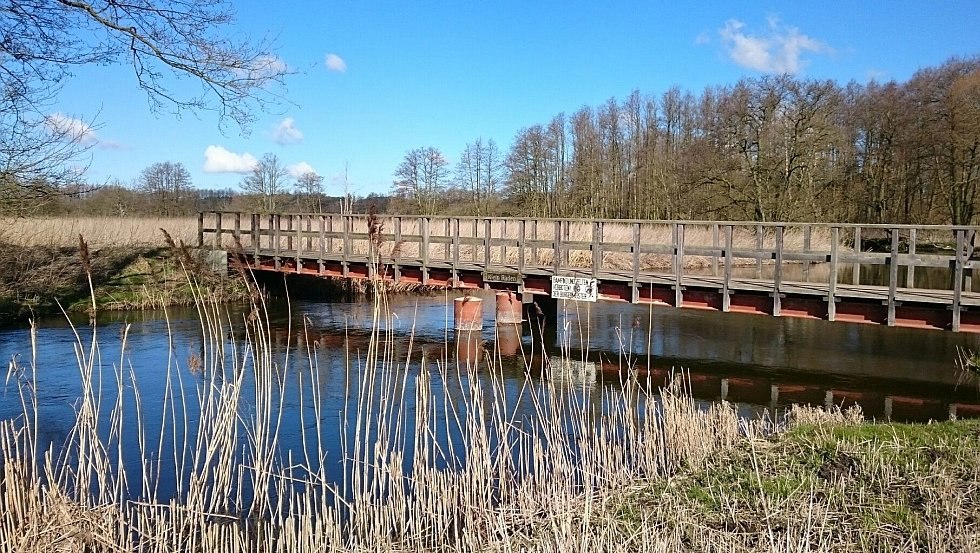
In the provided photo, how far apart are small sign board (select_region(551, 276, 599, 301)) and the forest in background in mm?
17380

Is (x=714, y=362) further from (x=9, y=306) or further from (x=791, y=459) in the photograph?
(x=9, y=306)

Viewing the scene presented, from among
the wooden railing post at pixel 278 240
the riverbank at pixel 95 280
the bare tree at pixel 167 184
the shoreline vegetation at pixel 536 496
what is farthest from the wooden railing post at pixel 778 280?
the bare tree at pixel 167 184

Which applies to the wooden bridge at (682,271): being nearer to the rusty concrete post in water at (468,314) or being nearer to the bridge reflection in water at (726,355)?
the rusty concrete post in water at (468,314)

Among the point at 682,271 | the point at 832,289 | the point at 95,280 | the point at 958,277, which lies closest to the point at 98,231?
the point at 95,280

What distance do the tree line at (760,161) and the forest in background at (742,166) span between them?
0.06 metres

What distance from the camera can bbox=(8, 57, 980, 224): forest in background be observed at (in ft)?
109

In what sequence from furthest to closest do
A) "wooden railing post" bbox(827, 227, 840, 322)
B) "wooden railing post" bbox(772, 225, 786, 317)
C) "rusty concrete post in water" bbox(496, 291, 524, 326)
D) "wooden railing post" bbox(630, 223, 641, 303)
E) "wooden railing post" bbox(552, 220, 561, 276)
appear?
"rusty concrete post in water" bbox(496, 291, 524, 326) < "wooden railing post" bbox(552, 220, 561, 276) < "wooden railing post" bbox(630, 223, 641, 303) < "wooden railing post" bbox(772, 225, 786, 317) < "wooden railing post" bbox(827, 227, 840, 322)

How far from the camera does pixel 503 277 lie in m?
16.2

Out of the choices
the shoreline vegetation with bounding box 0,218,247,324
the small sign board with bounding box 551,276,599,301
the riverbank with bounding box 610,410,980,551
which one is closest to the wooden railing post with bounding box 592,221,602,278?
the small sign board with bounding box 551,276,599,301

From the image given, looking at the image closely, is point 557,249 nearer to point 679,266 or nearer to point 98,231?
point 679,266

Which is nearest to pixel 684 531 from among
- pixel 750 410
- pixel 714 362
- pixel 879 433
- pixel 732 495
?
pixel 732 495

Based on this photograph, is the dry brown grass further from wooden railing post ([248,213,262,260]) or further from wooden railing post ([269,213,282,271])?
wooden railing post ([269,213,282,271])

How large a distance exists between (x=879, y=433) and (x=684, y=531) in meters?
3.19

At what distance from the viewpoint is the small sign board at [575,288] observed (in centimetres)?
1456
